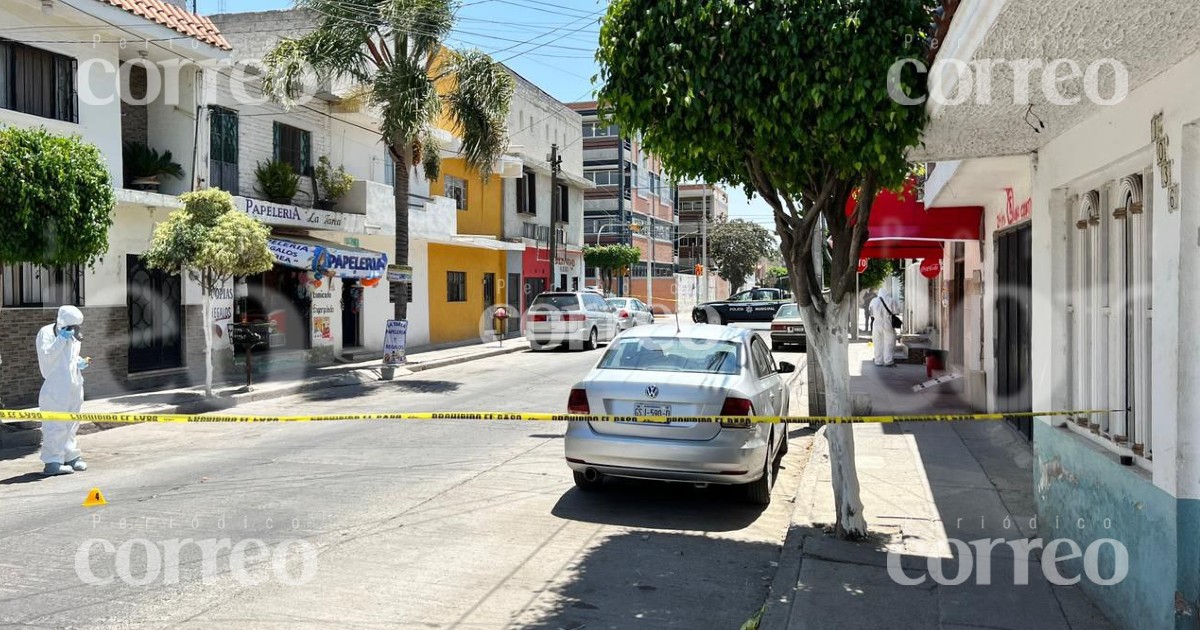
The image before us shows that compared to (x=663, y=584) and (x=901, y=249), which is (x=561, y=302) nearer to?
(x=901, y=249)

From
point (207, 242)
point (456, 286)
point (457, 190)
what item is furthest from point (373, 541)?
point (457, 190)

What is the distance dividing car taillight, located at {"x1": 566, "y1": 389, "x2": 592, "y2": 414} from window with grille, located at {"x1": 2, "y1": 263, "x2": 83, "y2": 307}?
10.2m

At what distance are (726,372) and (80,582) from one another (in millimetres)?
4822

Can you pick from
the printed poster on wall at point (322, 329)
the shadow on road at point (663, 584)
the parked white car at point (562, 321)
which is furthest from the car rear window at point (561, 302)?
the shadow on road at point (663, 584)

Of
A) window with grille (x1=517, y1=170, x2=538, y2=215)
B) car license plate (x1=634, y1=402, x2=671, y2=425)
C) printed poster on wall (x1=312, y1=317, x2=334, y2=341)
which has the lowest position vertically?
car license plate (x1=634, y1=402, x2=671, y2=425)

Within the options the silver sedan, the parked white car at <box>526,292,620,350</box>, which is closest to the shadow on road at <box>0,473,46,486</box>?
the silver sedan

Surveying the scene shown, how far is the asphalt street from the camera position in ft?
16.1

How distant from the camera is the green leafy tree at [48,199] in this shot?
33.8 feet

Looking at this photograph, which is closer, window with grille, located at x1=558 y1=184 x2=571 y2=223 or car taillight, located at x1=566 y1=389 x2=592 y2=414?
car taillight, located at x1=566 y1=389 x2=592 y2=414

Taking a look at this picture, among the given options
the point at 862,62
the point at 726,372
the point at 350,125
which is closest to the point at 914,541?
the point at 726,372

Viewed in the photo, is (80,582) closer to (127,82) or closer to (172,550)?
(172,550)

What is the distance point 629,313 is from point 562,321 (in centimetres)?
541

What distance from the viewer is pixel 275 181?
734 inches

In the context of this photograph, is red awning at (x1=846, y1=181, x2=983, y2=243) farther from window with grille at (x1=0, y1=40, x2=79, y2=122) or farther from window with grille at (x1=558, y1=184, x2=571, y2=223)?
window with grille at (x1=558, y1=184, x2=571, y2=223)
